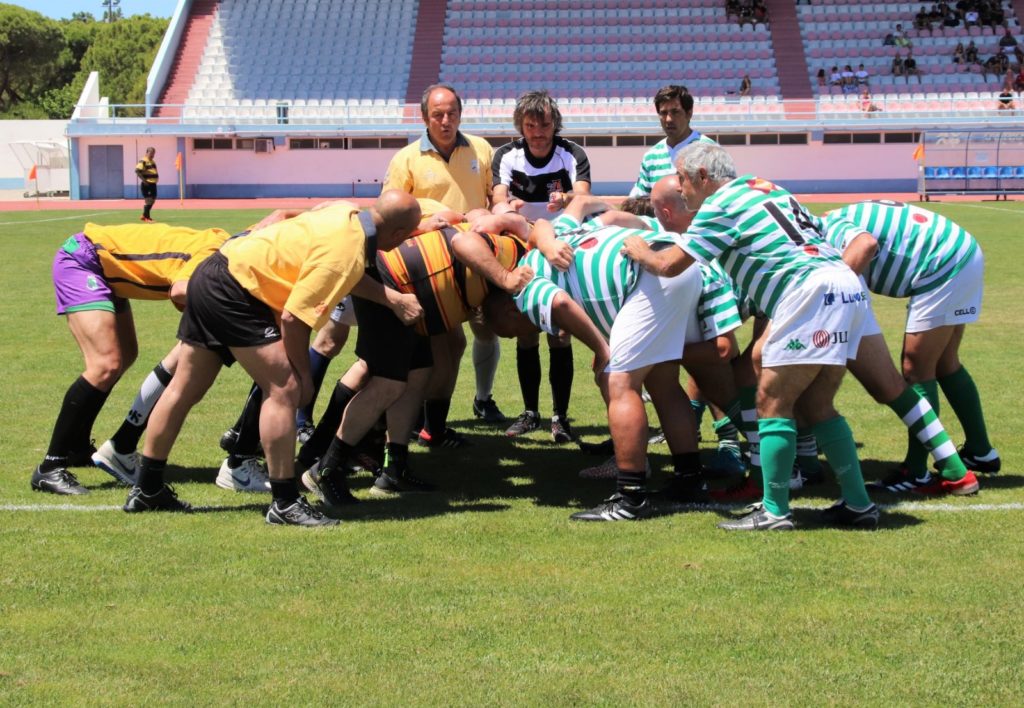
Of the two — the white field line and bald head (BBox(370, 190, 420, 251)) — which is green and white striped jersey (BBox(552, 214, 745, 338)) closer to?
the white field line

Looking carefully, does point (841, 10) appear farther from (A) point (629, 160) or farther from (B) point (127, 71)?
(B) point (127, 71)

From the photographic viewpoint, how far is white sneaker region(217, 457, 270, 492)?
6.93 metres

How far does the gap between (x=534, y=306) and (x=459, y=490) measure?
3.84 ft

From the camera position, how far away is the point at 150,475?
6.21 m

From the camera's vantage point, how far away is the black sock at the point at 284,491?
600cm

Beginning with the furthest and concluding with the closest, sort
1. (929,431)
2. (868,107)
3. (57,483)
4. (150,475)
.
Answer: (868,107) → (57,483) → (929,431) → (150,475)

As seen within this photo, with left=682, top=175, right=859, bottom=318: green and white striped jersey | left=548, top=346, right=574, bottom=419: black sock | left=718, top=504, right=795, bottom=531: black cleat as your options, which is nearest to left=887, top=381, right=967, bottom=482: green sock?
left=718, top=504, right=795, bottom=531: black cleat

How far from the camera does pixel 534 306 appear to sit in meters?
6.38

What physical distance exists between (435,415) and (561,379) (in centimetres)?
86

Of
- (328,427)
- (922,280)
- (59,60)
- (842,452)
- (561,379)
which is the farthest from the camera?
(59,60)

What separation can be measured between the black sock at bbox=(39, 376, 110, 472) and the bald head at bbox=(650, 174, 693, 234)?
10.3ft

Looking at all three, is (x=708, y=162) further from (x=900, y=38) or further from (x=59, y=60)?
(x=59, y=60)

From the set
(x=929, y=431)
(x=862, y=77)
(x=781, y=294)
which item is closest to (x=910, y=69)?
(x=862, y=77)

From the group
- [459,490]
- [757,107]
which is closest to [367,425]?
[459,490]
